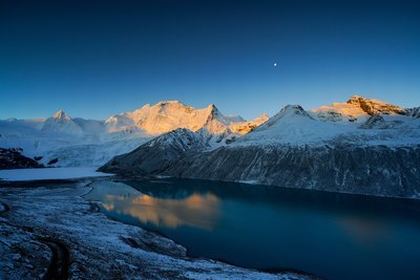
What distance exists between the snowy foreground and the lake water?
211 inches

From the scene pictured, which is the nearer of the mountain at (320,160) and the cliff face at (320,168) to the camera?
the cliff face at (320,168)

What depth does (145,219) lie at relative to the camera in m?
70.4

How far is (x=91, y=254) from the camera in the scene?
3462 cm

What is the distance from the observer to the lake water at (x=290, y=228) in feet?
150

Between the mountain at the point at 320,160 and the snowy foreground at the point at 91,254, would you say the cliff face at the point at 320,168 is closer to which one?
the mountain at the point at 320,160

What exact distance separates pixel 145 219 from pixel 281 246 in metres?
29.1

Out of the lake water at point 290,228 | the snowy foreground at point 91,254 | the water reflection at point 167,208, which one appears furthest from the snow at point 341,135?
the snowy foreground at point 91,254

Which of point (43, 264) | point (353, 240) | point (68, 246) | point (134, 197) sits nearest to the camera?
point (43, 264)

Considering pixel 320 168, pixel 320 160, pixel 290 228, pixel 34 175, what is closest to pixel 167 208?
pixel 290 228

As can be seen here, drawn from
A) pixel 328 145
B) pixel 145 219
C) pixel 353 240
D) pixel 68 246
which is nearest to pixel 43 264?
pixel 68 246

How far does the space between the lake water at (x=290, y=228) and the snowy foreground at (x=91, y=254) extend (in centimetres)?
535

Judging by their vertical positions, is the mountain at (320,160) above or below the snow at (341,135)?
below

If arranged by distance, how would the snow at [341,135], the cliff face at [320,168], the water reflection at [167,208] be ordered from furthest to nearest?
1. the snow at [341,135]
2. the cliff face at [320,168]
3. the water reflection at [167,208]

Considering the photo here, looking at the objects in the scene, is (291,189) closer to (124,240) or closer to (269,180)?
(269,180)
